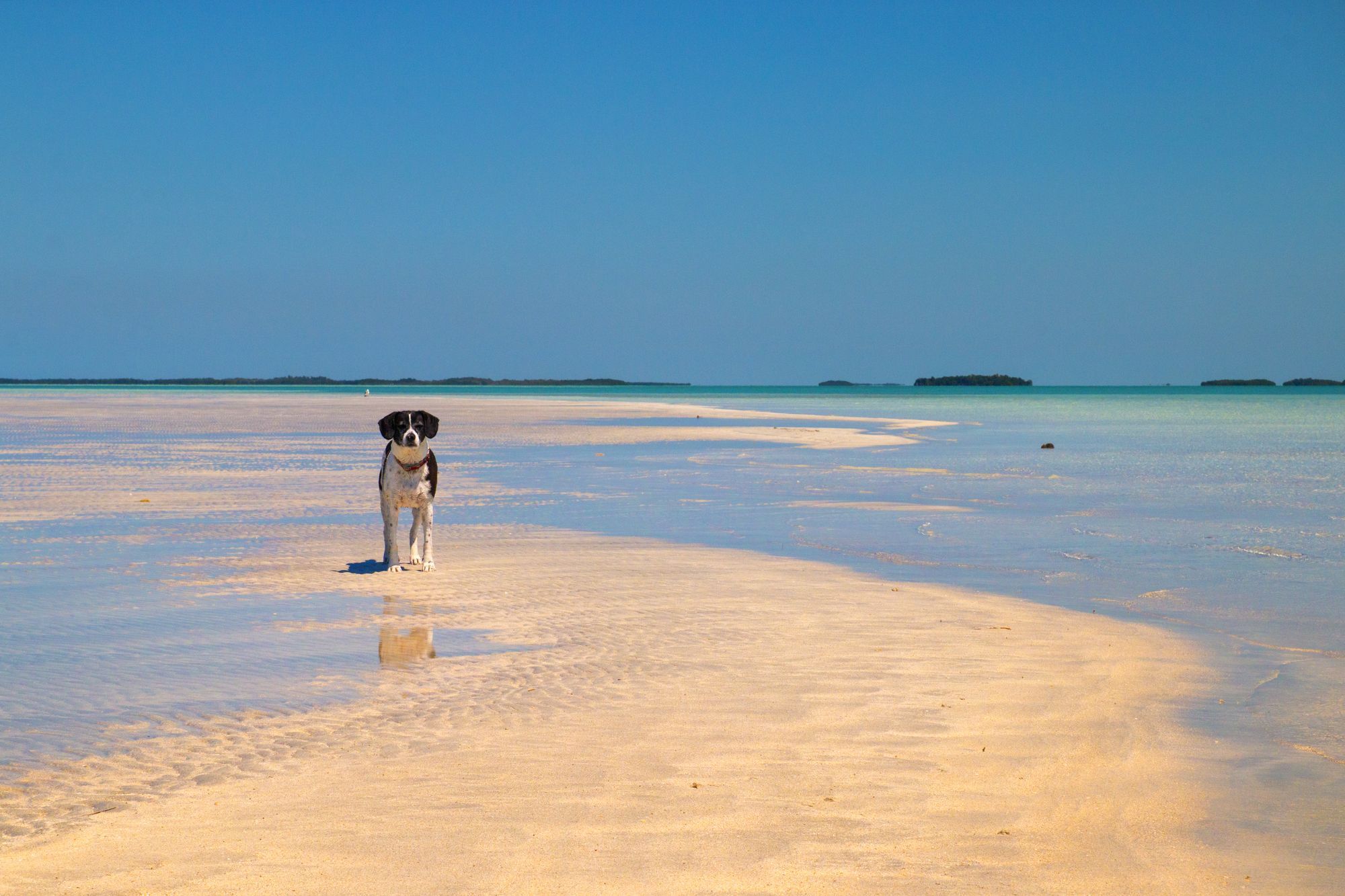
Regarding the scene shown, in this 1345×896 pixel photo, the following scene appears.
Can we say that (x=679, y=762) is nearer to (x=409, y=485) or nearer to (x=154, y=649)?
(x=154, y=649)

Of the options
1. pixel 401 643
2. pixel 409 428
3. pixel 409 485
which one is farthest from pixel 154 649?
pixel 409 428

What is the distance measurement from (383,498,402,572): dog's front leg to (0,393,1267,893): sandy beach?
598 mm

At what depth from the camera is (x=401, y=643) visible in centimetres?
858

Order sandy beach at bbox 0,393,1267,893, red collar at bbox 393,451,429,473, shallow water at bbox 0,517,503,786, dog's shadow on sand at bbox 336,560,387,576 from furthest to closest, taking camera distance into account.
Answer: red collar at bbox 393,451,429,473 < dog's shadow on sand at bbox 336,560,387,576 < shallow water at bbox 0,517,503,786 < sandy beach at bbox 0,393,1267,893

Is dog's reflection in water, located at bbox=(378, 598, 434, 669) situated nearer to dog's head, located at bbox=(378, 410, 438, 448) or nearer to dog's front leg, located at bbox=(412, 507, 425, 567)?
dog's front leg, located at bbox=(412, 507, 425, 567)

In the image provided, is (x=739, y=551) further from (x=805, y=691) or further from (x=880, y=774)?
(x=880, y=774)

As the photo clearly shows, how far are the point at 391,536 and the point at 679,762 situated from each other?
671 centimetres

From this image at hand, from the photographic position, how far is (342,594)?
1053cm

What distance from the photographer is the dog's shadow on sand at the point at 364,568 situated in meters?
11.8

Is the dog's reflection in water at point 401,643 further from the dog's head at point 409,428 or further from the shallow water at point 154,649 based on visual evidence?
the dog's head at point 409,428

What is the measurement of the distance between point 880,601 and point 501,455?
20.9 m

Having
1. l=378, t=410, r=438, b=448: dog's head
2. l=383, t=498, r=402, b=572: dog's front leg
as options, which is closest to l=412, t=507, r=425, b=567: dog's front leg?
l=383, t=498, r=402, b=572: dog's front leg

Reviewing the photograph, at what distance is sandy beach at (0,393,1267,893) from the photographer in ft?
15.0

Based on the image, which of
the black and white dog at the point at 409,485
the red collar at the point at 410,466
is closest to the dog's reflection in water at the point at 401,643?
the black and white dog at the point at 409,485
